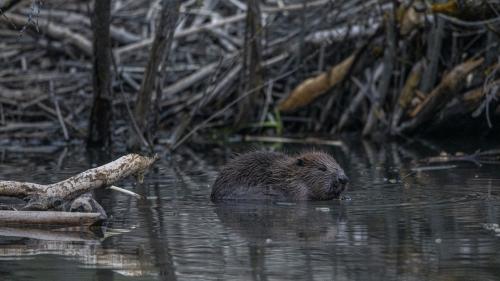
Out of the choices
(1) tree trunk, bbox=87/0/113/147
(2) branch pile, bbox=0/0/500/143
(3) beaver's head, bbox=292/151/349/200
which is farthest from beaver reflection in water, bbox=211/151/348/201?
(1) tree trunk, bbox=87/0/113/147

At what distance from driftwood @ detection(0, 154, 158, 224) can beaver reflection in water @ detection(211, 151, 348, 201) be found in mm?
1197

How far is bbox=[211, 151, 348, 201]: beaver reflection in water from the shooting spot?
8.21 meters

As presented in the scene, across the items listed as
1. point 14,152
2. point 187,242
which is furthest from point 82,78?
point 187,242

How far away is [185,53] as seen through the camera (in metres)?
15.6

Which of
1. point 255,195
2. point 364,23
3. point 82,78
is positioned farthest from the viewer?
point 82,78

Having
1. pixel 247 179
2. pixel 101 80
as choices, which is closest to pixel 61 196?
pixel 247 179

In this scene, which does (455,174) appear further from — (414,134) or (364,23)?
(364,23)

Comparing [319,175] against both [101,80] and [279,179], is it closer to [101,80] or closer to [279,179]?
[279,179]

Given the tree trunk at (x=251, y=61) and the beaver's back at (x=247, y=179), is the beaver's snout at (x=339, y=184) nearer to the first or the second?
the beaver's back at (x=247, y=179)

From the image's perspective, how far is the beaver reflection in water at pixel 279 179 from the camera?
8211 millimetres

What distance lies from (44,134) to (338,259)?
30.6ft

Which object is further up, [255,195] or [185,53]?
[185,53]

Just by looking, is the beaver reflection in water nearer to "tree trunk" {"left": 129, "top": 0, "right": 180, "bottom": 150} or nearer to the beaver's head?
the beaver's head

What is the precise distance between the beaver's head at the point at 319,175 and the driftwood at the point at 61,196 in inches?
64.1
